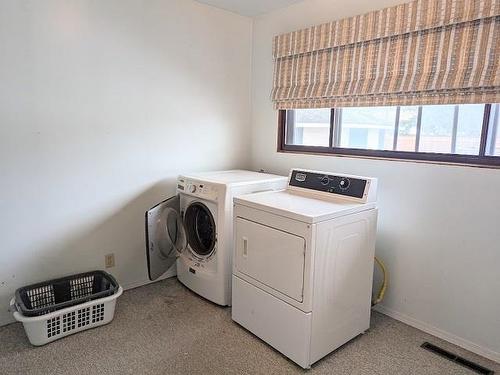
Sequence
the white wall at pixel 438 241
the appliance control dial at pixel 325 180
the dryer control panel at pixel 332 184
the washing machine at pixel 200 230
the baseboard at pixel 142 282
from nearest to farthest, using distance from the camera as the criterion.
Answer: the white wall at pixel 438 241 < the dryer control panel at pixel 332 184 < the appliance control dial at pixel 325 180 < the washing machine at pixel 200 230 < the baseboard at pixel 142 282

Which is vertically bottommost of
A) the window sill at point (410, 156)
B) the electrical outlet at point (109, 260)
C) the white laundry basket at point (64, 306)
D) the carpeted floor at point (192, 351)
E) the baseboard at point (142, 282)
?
the carpeted floor at point (192, 351)

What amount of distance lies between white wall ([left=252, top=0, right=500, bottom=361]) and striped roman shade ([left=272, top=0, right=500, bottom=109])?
177mm

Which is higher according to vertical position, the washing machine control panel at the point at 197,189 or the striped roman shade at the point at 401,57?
the striped roman shade at the point at 401,57

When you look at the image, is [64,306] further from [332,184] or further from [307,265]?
[332,184]

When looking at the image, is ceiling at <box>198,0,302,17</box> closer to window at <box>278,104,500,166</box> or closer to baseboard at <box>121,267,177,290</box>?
window at <box>278,104,500,166</box>

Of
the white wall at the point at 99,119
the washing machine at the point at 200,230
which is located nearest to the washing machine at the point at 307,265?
the washing machine at the point at 200,230

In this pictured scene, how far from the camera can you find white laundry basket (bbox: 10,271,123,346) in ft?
6.88

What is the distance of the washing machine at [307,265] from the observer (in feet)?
6.30

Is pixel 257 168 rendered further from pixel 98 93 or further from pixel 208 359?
pixel 208 359

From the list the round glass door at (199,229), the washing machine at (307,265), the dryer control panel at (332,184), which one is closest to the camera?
the washing machine at (307,265)

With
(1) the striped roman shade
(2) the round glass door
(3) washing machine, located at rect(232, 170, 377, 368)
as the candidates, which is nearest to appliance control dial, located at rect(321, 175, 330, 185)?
(3) washing machine, located at rect(232, 170, 377, 368)

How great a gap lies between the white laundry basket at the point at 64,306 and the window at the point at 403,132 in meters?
1.97

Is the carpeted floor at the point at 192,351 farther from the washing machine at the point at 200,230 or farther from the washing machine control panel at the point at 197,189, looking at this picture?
the washing machine control panel at the point at 197,189

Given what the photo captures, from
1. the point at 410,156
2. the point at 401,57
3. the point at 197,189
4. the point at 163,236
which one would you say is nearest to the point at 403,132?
the point at 410,156
